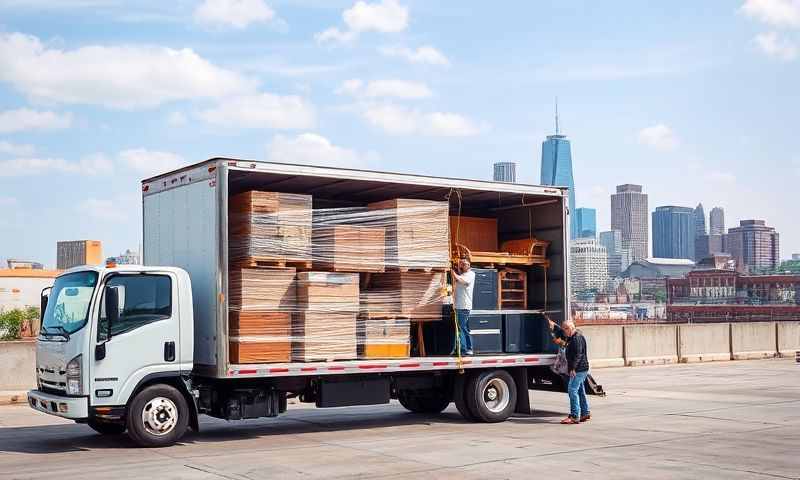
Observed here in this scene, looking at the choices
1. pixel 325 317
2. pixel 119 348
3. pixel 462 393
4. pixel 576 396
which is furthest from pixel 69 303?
pixel 576 396

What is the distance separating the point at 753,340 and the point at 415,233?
21170mm

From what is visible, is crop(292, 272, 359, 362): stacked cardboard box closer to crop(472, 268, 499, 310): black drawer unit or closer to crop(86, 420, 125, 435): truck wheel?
crop(472, 268, 499, 310): black drawer unit

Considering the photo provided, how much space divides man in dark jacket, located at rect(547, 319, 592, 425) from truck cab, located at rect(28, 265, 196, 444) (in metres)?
5.90

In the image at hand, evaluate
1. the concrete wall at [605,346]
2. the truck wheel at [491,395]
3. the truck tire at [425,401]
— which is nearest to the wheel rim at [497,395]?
the truck wheel at [491,395]

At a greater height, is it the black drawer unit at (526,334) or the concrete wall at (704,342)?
the black drawer unit at (526,334)

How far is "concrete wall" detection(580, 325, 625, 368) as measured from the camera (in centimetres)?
2638

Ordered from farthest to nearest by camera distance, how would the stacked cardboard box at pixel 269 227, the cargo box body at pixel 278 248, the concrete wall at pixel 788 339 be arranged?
the concrete wall at pixel 788 339 < the stacked cardboard box at pixel 269 227 < the cargo box body at pixel 278 248

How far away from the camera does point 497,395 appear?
596 inches

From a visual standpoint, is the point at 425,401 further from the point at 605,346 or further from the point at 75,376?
the point at 605,346

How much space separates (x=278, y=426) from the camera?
576 inches

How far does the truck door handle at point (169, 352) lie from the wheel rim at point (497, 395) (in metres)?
5.25

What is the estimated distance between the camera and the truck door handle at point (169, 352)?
12039 mm

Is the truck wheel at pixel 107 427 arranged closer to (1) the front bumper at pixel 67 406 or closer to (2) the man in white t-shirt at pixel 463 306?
(1) the front bumper at pixel 67 406

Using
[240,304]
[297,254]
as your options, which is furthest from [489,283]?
[240,304]
